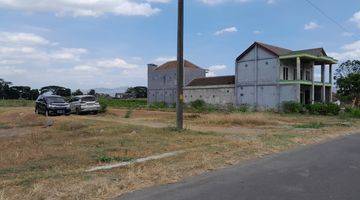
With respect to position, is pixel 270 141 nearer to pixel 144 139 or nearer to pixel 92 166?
pixel 144 139

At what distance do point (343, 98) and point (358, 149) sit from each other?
177 ft

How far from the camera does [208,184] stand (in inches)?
343

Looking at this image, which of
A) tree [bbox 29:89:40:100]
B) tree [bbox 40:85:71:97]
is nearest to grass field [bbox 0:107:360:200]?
tree [bbox 40:85:71:97]

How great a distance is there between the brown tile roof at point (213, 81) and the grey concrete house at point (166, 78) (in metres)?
1.81

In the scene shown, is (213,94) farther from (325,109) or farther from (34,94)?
(34,94)

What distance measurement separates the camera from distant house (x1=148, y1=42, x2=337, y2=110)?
51656mm

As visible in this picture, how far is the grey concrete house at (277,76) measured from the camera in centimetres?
5141

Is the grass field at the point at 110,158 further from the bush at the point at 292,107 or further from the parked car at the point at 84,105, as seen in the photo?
the bush at the point at 292,107

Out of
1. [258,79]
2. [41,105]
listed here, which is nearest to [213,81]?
[258,79]

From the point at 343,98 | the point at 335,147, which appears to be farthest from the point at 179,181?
the point at 343,98

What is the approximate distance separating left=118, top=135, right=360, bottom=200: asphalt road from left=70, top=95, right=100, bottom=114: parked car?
85.0 feet

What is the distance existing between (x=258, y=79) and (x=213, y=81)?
10.3 m

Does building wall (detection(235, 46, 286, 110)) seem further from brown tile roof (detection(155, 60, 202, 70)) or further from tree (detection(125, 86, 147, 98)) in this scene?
tree (detection(125, 86, 147, 98))

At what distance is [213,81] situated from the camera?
6334 cm
